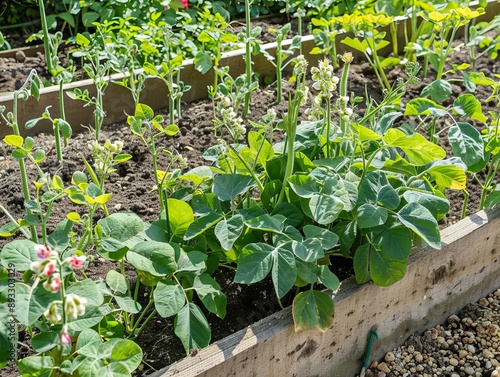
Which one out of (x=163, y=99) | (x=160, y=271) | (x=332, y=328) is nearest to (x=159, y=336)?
(x=160, y=271)

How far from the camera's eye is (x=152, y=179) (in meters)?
2.53

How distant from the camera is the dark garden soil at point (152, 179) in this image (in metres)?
1.93

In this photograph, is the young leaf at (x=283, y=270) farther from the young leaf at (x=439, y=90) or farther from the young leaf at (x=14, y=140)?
the young leaf at (x=439, y=90)

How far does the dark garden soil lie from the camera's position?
1.93 metres

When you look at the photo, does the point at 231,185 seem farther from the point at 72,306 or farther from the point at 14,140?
the point at 72,306

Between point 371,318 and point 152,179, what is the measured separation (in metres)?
0.92

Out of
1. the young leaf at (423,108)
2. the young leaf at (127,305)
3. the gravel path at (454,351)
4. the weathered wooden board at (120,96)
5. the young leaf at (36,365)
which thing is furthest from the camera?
the weathered wooden board at (120,96)

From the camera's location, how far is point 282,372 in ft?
6.10

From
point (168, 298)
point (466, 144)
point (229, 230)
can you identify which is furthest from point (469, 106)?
point (168, 298)

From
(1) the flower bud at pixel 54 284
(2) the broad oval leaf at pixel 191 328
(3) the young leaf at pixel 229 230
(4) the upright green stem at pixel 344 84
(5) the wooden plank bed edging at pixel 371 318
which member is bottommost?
(5) the wooden plank bed edging at pixel 371 318

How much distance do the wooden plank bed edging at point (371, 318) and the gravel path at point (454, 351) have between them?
3 centimetres

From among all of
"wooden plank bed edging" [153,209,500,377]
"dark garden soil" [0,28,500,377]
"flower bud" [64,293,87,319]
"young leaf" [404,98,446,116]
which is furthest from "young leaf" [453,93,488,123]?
"flower bud" [64,293,87,319]

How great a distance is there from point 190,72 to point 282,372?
1.54 meters

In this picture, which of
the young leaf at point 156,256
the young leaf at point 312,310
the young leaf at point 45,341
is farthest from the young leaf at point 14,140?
the young leaf at point 312,310
